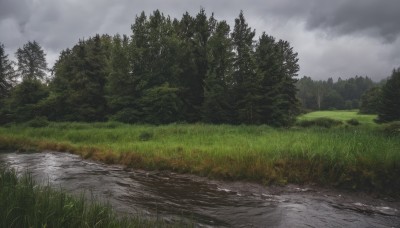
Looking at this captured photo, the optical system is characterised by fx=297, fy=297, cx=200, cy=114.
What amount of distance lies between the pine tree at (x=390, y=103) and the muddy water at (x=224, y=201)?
1731 inches

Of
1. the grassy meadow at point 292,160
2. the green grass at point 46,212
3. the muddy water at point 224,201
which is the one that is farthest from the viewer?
the grassy meadow at point 292,160

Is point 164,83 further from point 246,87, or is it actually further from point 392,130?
point 392,130

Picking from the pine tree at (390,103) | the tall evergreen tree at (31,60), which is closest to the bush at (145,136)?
the pine tree at (390,103)

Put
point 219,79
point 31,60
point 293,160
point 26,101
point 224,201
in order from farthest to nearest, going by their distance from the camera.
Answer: point 31,60 → point 26,101 → point 219,79 → point 293,160 → point 224,201

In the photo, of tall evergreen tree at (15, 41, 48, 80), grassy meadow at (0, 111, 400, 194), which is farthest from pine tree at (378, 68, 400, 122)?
tall evergreen tree at (15, 41, 48, 80)

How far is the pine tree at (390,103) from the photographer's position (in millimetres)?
45719

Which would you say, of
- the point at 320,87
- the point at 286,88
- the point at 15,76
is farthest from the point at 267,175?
the point at 320,87

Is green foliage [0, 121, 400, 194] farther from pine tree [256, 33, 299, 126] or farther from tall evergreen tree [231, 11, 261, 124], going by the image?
pine tree [256, 33, 299, 126]

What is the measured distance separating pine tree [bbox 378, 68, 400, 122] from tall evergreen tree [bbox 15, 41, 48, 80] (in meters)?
77.0

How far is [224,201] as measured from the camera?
8547 millimetres

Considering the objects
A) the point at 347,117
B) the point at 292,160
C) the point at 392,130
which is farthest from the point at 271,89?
the point at 347,117

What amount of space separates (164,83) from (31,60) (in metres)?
59.5

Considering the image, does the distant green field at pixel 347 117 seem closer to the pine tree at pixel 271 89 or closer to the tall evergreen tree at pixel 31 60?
the pine tree at pixel 271 89

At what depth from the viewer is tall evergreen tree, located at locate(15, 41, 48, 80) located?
7700 centimetres
